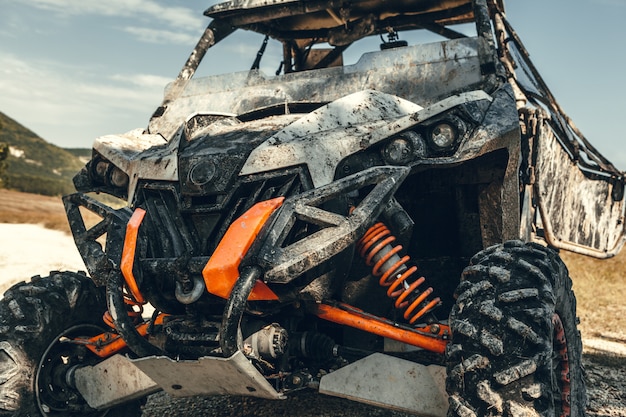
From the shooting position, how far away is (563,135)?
5703mm

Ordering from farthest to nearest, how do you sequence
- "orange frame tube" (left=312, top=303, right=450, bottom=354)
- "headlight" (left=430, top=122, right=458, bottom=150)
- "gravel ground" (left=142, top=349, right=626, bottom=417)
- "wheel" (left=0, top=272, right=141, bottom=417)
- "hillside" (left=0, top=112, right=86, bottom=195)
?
"hillside" (left=0, top=112, right=86, bottom=195) < "gravel ground" (left=142, top=349, right=626, bottom=417) < "wheel" (left=0, top=272, right=141, bottom=417) < "headlight" (left=430, top=122, right=458, bottom=150) < "orange frame tube" (left=312, top=303, right=450, bottom=354)

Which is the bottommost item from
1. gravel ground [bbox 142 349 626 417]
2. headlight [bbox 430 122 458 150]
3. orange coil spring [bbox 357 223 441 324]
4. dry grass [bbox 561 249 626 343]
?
dry grass [bbox 561 249 626 343]

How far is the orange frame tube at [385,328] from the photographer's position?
324cm

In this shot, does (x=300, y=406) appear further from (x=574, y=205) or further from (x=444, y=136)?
(x=574, y=205)

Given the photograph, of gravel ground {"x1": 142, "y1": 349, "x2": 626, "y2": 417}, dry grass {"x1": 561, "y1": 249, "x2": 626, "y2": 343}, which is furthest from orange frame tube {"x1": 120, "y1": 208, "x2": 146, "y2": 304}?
dry grass {"x1": 561, "y1": 249, "x2": 626, "y2": 343}

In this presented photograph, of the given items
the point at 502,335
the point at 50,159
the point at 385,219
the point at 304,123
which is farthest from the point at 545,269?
the point at 50,159

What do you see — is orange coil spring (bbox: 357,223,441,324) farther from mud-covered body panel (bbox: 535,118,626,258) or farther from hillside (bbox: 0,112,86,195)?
hillside (bbox: 0,112,86,195)

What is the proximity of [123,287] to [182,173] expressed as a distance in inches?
23.1

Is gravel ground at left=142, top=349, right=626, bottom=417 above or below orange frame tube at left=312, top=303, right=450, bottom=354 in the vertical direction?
below

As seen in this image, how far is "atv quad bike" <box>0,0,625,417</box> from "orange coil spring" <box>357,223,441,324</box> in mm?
10

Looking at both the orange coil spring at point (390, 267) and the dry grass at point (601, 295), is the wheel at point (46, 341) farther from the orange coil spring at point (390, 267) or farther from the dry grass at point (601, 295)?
the dry grass at point (601, 295)

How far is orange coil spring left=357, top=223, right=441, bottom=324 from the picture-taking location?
329 cm

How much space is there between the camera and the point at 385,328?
326 cm

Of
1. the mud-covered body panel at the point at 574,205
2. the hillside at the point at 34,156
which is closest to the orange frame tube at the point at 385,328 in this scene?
the mud-covered body panel at the point at 574,205
